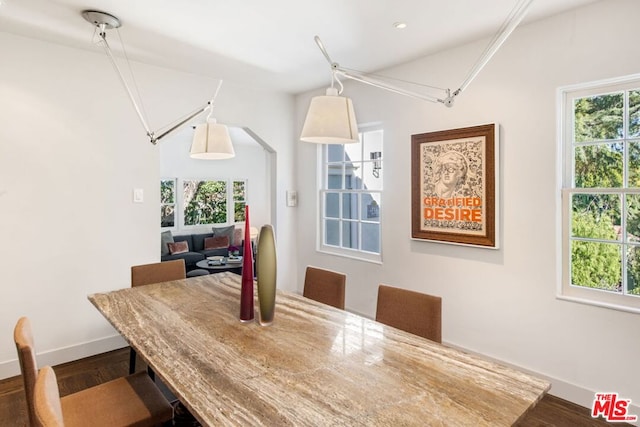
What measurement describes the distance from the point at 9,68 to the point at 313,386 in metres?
3.14

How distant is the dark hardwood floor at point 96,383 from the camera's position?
2.18m

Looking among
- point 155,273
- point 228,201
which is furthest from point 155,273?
point 228,201

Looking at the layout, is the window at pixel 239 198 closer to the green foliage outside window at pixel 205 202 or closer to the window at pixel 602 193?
the green foliage outside window at pixel 205 202

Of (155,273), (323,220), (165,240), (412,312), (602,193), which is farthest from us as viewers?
(165,240)

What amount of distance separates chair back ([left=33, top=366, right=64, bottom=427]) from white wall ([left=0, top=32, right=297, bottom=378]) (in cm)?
219

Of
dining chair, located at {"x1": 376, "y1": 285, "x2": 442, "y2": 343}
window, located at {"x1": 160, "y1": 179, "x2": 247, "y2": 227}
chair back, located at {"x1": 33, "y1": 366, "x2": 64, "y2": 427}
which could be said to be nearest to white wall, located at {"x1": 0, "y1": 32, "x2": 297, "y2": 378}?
chair back, located at {"x1": 33, "y1": 366, "x2": 64, "y2": 427}

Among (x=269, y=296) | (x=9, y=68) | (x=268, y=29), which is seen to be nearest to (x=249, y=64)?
(x=268, y=29)

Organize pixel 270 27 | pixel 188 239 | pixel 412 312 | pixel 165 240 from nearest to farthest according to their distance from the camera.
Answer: pixel 412 312 < pixel 270 27 < pixel 165 240 < pixel 188 239

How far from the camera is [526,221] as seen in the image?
253 cm

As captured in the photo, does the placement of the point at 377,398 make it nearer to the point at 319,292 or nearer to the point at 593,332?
the point at 319,292

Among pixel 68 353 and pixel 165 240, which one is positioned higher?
pixel 165 240

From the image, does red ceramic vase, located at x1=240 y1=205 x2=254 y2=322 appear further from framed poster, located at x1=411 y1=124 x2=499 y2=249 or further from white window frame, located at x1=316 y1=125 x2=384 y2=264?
white window frame, located at x1=316 y1=125 x2=384 y2=264

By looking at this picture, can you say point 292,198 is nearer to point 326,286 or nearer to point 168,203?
point 326,286

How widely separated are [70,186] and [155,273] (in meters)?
1.08
